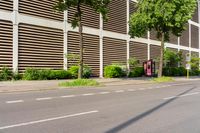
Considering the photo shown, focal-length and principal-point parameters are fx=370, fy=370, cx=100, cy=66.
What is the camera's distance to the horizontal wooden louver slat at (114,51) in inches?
1545

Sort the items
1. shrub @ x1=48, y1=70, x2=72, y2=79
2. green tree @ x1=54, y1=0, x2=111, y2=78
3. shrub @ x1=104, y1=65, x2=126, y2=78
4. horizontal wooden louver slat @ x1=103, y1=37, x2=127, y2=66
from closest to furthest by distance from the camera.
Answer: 1. green tree @ x1=54, y1=0, x2=111, y2=78
2. shrub @ x1=48, y1=70, x2=72, y2=79
3. shrub @ x1=104, y1=65, x2=126, y2=78
4. horizontal wooden louver slat @ x1=103, y1=37, x2=127, y2=66

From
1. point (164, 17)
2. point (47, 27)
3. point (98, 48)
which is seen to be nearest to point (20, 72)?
point (47, 27)

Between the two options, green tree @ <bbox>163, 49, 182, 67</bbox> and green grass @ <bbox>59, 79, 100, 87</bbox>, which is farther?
green tree @ <bbox>163, 49, 182, 67</bbox>

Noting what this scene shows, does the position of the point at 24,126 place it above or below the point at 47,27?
below

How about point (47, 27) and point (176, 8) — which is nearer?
point (47, 27)

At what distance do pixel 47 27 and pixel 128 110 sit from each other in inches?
796

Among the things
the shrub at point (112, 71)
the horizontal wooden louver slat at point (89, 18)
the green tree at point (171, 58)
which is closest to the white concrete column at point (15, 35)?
the horizontal wooden louver slat at point (89, 18)

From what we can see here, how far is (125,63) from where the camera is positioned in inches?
1697

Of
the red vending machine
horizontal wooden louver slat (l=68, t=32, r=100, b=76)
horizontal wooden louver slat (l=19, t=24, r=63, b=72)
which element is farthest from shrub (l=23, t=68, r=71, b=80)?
the red vending machine

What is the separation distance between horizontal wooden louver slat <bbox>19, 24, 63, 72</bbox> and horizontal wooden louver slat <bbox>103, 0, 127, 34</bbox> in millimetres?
8739

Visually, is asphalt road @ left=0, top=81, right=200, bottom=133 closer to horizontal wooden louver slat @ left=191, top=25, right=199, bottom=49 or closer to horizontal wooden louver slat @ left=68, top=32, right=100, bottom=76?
horizontal wooden louver slat @ left=68, top=32, right=100, bottom=76

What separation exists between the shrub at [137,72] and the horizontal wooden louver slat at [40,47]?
12.3 metres

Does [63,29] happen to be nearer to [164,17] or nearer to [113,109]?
[164,17]

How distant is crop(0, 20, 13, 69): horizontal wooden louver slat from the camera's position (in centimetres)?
2666
